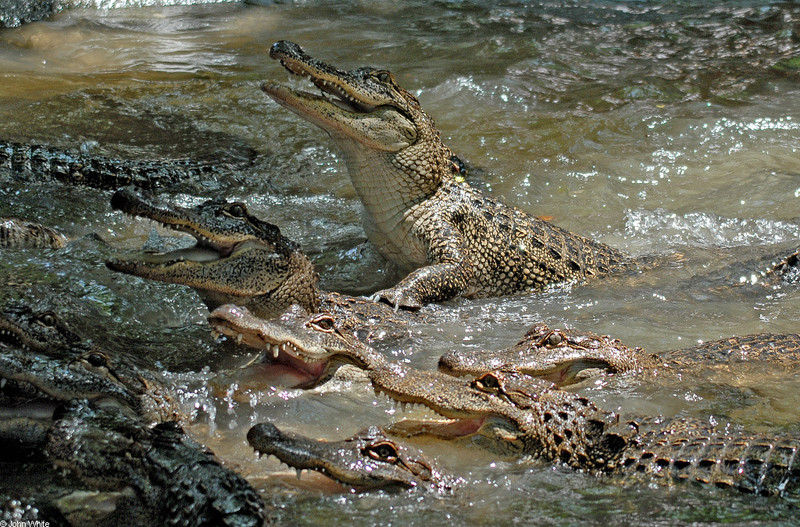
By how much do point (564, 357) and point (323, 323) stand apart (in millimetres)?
1303

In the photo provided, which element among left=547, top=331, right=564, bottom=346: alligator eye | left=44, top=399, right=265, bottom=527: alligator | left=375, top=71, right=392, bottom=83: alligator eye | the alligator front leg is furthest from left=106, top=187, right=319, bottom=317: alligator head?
left=375, top=71, right=392, bottom=83: alligator eye

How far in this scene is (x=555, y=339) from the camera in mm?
4539

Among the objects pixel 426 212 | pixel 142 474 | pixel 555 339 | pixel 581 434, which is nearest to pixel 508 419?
pixel 581 434

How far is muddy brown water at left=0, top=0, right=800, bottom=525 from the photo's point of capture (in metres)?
3.81

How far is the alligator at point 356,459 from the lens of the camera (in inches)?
128

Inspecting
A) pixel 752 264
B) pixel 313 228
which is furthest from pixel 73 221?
pixel 752 264

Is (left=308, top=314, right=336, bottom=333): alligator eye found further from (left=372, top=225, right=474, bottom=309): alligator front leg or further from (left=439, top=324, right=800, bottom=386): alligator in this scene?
(left=372, top=225, right=474, bottom=309): alligator front leg

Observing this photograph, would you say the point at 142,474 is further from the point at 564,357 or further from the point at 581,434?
the point at 564,357

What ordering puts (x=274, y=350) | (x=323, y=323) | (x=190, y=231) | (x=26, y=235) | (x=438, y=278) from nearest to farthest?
(x=274, y=350)
(x=323, y=323)
(x=190, y=231)
(x=26, y=235)
(x=438, y=278)

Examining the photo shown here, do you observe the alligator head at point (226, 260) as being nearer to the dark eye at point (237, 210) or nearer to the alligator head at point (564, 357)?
the dark eye at point (237, 210)

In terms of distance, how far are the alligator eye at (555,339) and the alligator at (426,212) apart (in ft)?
4.53

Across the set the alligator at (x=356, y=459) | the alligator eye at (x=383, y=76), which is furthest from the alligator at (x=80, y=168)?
the alligator at (x=356, y=459)

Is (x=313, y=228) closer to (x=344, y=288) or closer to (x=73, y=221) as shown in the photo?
(x=344, y=288)

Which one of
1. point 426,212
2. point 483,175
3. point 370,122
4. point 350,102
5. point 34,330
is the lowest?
point 483,175
